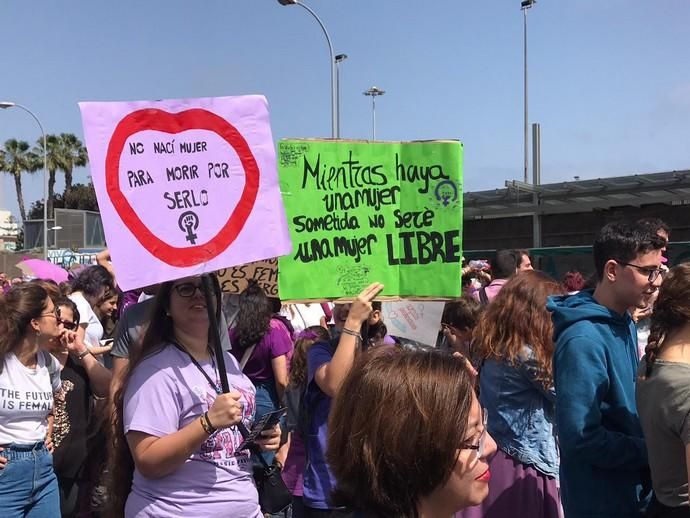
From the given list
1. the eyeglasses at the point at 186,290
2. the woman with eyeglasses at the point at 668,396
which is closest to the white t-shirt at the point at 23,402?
the eyeglasses at the point at 186,290

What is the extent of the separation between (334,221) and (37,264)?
6.02 meters

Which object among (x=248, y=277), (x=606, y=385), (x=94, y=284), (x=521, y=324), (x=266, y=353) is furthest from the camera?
(x=94, y=284)

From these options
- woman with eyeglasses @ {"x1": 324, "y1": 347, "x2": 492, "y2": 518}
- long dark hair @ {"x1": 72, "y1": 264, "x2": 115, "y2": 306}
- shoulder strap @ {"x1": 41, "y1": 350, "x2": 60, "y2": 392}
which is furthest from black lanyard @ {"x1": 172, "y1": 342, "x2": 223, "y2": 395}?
long dark hair @ {"x1": 72, "y1": 264, "x2": 115, "y2": 306}

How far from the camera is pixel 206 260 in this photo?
2721 millimetres

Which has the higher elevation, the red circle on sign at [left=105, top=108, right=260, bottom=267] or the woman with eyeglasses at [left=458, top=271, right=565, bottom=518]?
the red circle on sign at [left=105, top=108, right=260, bottom=267]

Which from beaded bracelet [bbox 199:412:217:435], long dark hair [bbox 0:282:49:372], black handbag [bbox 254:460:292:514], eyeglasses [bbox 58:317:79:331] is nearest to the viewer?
beaded bracelet [bbox 199:412:217:435]

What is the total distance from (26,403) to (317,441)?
5.13ft

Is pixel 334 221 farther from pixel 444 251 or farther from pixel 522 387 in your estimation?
pixel 522 387

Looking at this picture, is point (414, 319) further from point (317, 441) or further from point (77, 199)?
point (77, 199)

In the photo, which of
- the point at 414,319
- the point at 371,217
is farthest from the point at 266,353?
the point at 371,217

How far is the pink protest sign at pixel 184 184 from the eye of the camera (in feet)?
8.63

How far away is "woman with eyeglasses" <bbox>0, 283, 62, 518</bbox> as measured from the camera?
12.4 ft

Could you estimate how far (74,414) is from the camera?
425 centimetres

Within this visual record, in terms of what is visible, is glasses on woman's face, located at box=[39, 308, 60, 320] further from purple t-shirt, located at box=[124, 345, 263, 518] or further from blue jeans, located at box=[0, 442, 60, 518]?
purple t-shirt, located at box=[124, 345, 263, 518]
